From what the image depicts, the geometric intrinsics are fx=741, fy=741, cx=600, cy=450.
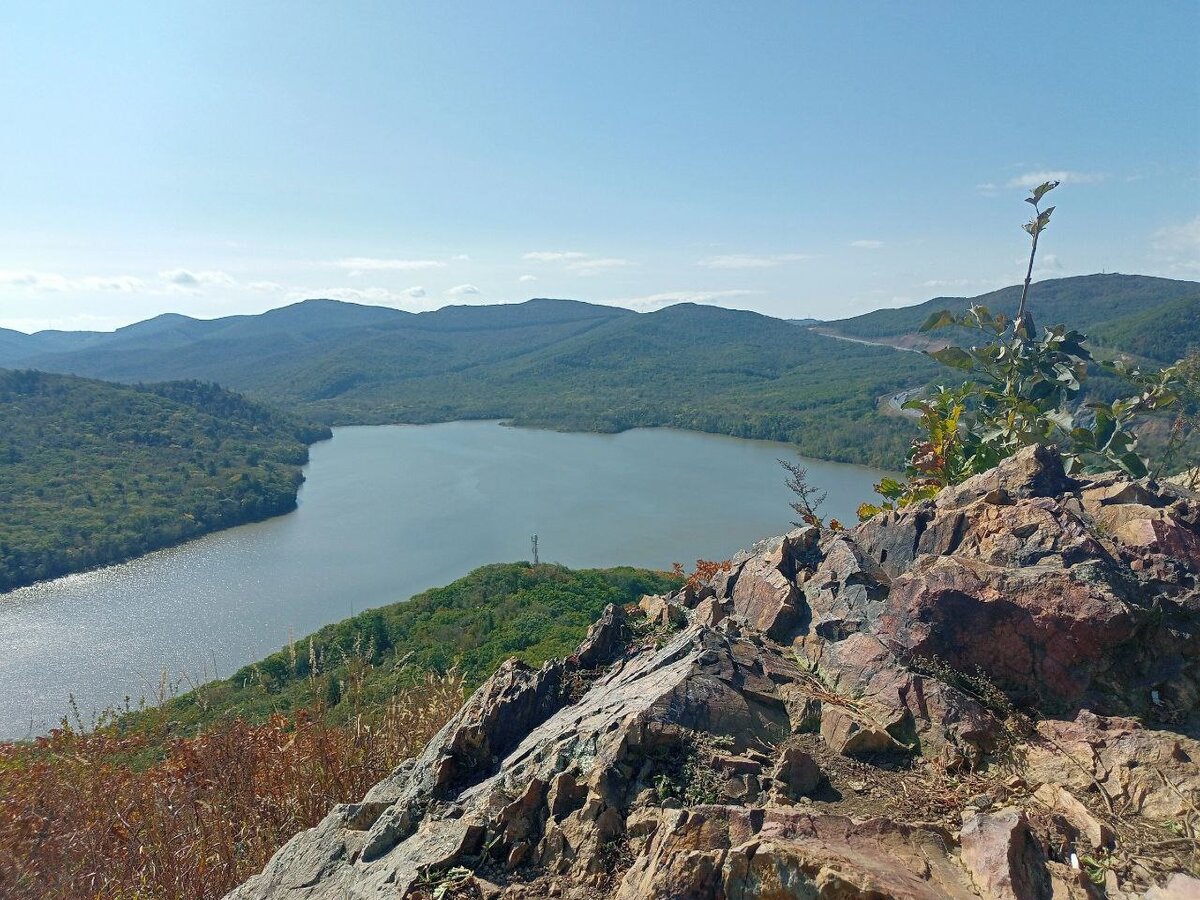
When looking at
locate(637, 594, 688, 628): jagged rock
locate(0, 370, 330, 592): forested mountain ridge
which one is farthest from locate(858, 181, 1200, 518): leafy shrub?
locate(0, 370, 330, 592): forested mountain ridge

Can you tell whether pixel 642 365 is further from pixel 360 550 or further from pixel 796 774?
pixel 796 774

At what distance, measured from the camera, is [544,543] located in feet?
87.5

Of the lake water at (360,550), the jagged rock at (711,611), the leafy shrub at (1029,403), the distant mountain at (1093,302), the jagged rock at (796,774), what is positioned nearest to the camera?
the jagged rock at (796,774)

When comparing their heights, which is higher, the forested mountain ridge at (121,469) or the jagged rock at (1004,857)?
the jagged rock at (1004,857)

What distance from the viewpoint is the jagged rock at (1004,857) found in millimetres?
1874

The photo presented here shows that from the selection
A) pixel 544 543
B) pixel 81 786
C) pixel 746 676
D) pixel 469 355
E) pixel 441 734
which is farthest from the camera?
pixel 469 355

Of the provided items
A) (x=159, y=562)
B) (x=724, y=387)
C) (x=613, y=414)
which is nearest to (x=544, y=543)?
(x=159, y=562)

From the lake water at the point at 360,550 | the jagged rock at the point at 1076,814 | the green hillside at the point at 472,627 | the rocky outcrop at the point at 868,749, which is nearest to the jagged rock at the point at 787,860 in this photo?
the rocky outcrop at the point at 868,749

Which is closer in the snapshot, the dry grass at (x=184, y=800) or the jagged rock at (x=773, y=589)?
the dry grass at (x=184, y=800)

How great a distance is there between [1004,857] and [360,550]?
2709cm

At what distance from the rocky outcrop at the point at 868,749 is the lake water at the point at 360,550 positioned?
9.30 m

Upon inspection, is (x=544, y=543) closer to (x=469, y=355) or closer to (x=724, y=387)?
(x=724, y=387)

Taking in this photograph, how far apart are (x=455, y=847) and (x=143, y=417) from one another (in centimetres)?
4930

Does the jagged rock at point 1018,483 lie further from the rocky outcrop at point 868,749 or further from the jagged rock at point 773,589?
the jagged rock at point 773,589
